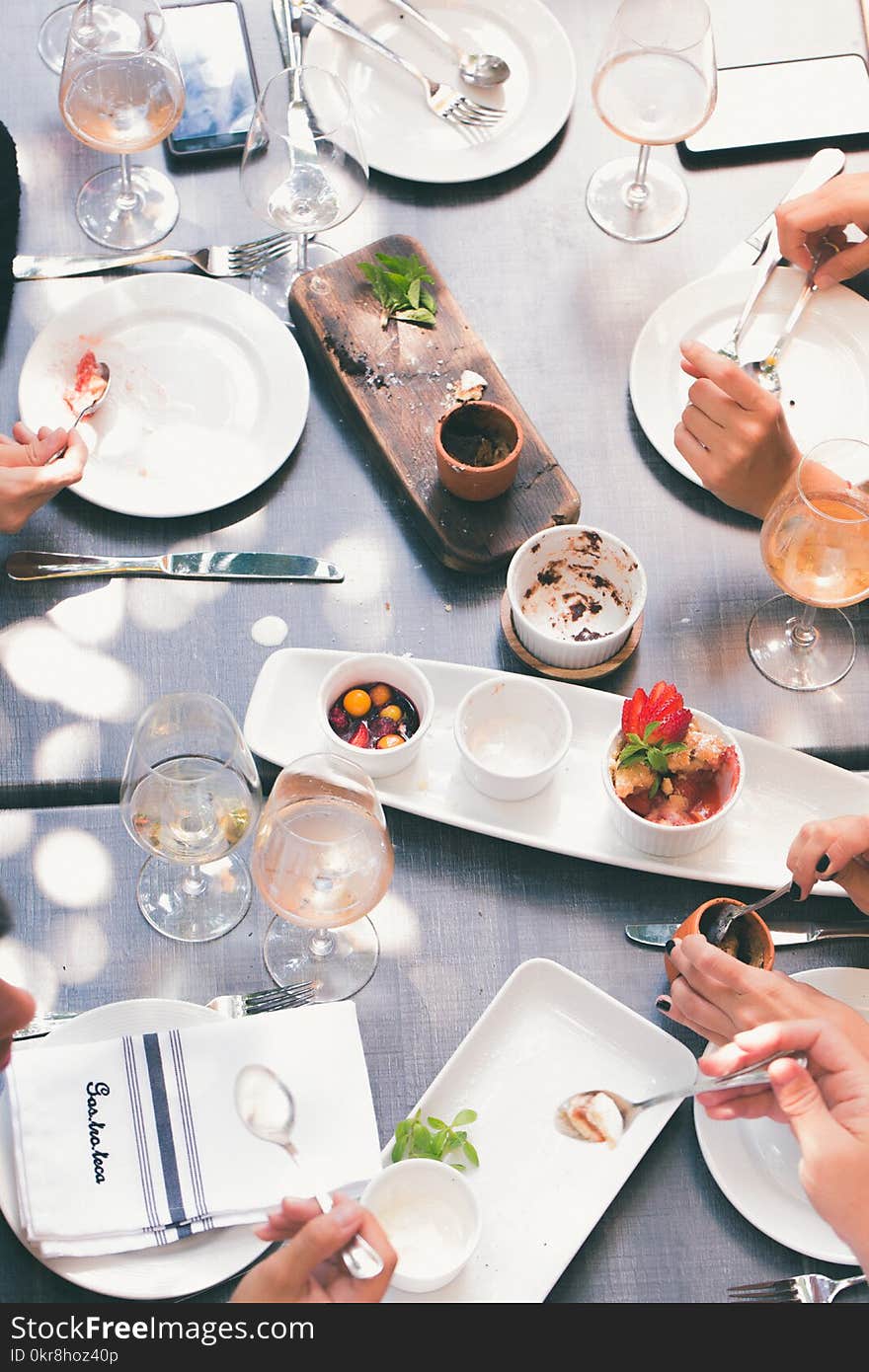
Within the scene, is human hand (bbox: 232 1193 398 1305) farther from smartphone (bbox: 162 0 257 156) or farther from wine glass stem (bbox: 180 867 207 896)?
smartphone (bbox: 162 0 257 156)

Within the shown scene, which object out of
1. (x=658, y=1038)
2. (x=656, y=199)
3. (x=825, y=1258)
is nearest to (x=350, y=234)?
(x=656, y=199)

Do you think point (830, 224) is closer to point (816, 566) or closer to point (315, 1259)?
point (816, 566)

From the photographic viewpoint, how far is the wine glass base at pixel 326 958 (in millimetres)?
1631

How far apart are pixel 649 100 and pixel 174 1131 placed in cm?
168

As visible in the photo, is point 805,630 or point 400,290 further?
point 400,290

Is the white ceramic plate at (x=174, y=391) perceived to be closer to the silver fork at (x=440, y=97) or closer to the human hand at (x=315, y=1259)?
the silver fork at (x=440, y=97)

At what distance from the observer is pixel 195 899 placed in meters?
1.68

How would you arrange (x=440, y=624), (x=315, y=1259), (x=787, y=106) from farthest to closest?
(x=787, y=106) < (x=440, y=624) < (x=315, y=1259)

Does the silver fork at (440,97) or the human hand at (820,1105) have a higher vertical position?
the silver fork at (440,97)

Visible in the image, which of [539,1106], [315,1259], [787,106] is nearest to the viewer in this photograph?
[315,1259]

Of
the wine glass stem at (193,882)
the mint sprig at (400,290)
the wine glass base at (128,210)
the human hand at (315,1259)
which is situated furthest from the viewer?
the wine glass base at (128,210)

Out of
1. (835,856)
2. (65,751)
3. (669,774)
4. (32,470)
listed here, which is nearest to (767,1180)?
(835,856)

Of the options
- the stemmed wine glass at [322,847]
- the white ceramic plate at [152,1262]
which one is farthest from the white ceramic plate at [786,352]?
the white ceramic plate at [152,1262]

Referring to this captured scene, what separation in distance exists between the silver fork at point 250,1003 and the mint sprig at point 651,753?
0.49 meters
